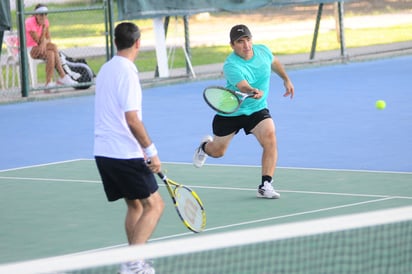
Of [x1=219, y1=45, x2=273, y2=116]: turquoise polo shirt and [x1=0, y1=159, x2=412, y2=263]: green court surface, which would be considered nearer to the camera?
[x1=0, y1=159, x2=412, y2=263]: green court surface

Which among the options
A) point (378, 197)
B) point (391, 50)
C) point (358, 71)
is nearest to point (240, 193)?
point (378, 197)

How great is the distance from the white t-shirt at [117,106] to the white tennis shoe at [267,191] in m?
2.74

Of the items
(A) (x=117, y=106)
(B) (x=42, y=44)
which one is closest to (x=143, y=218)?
(A) (x=117, y=106)

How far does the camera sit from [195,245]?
4789 mm

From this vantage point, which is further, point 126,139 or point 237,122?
point 237,122

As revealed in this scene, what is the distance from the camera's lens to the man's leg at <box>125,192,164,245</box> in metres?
7.41

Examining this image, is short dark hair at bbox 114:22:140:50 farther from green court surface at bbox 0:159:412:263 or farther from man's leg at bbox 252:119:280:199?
man's leg at bbox 252:119:280:199

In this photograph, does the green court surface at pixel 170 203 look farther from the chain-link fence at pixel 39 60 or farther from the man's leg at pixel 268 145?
the chain-link fence at pixel 39 60

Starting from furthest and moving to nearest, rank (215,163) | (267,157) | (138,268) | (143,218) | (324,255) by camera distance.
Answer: (215,163), (267,157), (324,255), (143,218), (138,268)

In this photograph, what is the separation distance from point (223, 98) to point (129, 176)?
2692 mm

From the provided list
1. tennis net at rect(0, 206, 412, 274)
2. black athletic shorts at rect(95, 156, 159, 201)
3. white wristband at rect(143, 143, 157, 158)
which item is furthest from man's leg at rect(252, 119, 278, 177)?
white wristband at rect(143, 143, 157, 158)

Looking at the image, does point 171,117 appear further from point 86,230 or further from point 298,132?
point 86,230

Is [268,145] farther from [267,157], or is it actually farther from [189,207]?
[189,207]

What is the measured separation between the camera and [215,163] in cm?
1228
